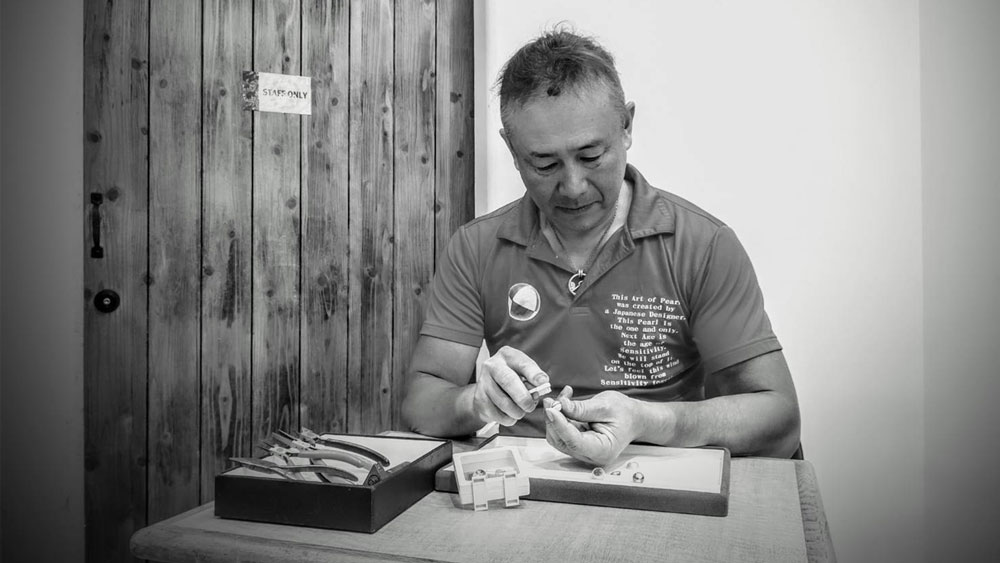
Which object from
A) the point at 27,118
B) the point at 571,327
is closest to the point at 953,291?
the point at 571,327

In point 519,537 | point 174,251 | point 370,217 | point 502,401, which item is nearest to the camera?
point 519,537

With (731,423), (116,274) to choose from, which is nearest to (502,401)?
(731,423)

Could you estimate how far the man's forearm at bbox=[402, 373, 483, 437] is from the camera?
4.40 ft

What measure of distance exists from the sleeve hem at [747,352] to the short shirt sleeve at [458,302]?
0.57 metres

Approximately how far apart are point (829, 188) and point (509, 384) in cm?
139

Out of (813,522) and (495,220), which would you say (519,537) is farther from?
(495,220)

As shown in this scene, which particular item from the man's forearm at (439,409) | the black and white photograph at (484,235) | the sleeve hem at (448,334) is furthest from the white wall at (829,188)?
the man's forearm at (439,409)

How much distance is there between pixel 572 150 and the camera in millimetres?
1412

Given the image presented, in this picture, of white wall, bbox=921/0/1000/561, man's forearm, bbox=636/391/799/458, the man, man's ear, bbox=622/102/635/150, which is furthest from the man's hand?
white wall, bbox=921/0/1000/561

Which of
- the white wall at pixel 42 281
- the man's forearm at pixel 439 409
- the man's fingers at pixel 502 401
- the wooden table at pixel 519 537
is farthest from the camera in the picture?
the white wall at pixel 42 281

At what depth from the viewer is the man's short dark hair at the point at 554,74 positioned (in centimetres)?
141

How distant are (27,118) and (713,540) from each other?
2135 millimetres

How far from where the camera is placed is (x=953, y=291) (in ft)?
6.29

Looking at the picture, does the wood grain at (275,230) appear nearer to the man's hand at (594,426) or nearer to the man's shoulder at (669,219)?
the man's shoulder at (669,219)
